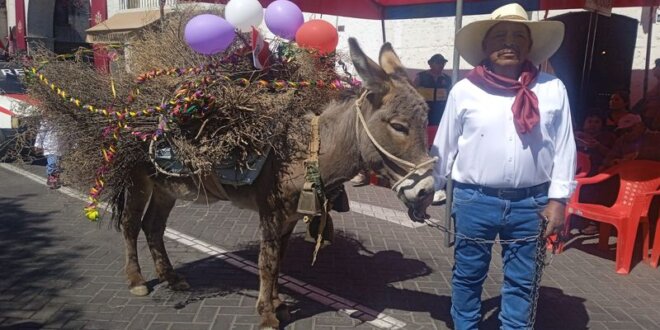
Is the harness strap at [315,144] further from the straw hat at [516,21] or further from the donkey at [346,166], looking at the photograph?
the straw hat at [516,21]

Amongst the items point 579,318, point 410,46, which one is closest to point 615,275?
point 579,318

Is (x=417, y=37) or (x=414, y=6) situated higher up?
(x=414, y=6)

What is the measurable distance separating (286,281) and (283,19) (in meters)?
2.38

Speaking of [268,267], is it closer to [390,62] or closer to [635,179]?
[390,62]

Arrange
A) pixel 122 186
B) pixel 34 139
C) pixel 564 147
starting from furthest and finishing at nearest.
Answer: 1. pixel 34 139
2. pixel 122 186
3. pixel 564 147

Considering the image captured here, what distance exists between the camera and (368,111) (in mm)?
3020

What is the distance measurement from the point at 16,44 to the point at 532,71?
2799cm

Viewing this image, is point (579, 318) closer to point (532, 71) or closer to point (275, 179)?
point (532, 71)

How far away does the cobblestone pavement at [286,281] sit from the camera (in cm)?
384

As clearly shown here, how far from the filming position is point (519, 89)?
8.93ft

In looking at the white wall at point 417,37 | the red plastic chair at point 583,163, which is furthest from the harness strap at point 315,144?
the white wall at point 417,37

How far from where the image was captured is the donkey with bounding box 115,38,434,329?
9.44 ft

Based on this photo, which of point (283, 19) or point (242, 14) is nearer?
point (242, 14)

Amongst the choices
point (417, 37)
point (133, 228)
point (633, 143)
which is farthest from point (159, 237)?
point (417, 37)
